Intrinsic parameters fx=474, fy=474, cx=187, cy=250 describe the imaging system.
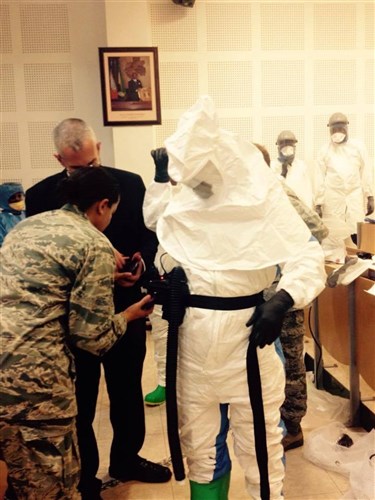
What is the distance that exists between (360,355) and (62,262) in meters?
1.72

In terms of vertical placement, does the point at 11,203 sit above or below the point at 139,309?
above

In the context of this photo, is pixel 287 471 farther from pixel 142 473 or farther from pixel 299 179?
pixel 299 179

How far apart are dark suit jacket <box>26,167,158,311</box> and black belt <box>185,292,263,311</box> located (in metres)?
0.57

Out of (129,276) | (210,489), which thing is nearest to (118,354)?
(129,276)

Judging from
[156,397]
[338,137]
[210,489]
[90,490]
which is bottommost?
[156,397]

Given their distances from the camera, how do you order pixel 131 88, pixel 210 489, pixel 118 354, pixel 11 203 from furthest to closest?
pixel 131 88, pixel 11 203, pixel 118 354, pixel 210 489

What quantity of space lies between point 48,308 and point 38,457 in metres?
0.41

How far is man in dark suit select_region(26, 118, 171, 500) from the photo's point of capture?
5.90ft

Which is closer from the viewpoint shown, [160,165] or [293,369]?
[160,165]

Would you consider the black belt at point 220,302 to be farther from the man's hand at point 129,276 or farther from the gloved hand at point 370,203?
the gloved hand at point 370,203

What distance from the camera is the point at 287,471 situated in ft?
6.88

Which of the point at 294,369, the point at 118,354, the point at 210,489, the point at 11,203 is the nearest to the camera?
the point at 210,489

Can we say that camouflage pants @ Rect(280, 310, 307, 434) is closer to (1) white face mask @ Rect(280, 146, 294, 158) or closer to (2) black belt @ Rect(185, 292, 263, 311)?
(2) black belt @ Rect(185, 292, 263, 311)

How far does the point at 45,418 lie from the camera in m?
1.28
